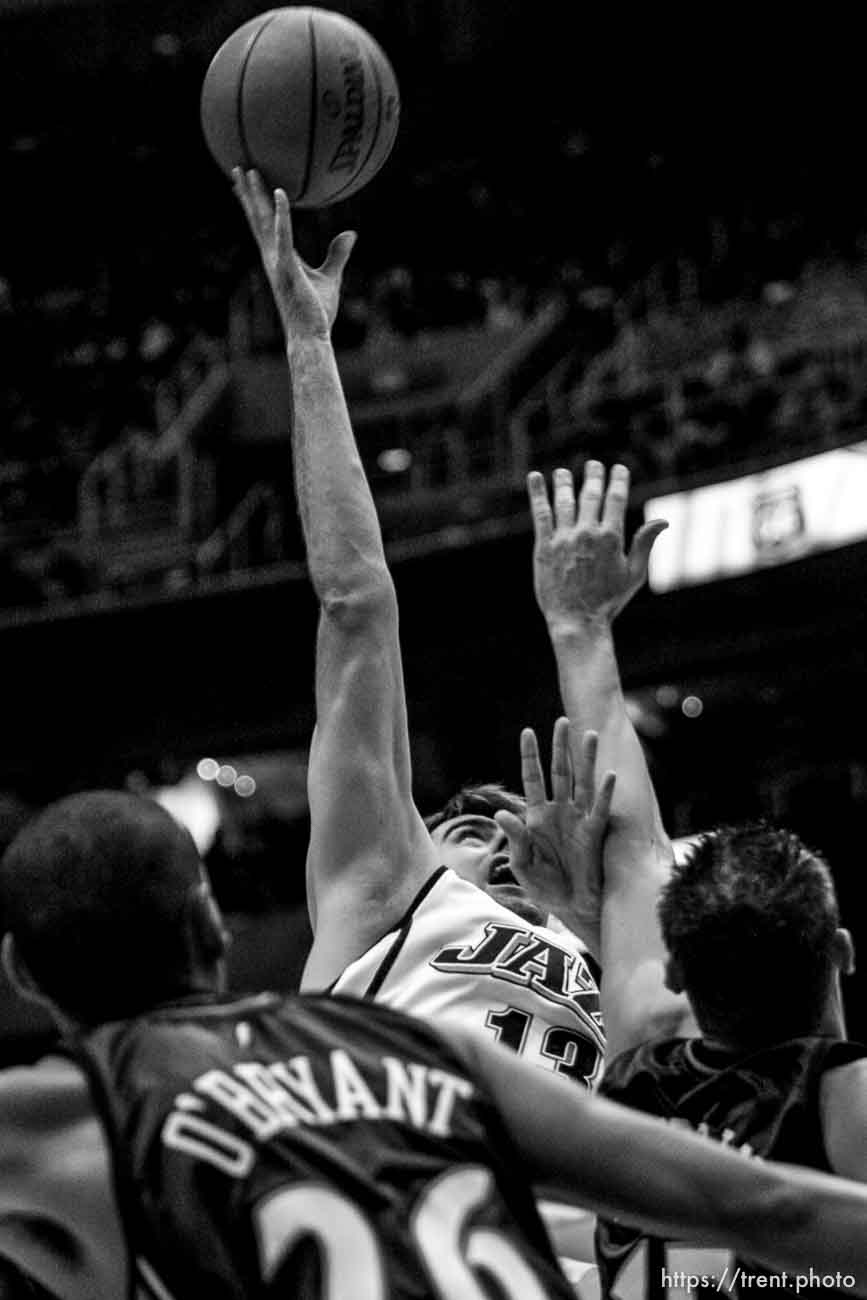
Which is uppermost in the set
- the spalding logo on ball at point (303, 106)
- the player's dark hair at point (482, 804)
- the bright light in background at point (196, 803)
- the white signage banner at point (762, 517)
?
the spalding logo on ball at point (303, 106)

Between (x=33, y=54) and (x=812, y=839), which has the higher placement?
(x=33, y=54)

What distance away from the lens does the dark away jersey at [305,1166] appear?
1659 millimetres

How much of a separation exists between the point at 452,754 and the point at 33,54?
288 inches

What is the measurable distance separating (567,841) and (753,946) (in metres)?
0.61

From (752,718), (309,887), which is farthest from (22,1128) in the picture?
(752,718)

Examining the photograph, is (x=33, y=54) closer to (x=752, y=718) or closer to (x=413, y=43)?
(x=413, y=43)

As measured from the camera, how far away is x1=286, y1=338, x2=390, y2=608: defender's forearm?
3.24 meters

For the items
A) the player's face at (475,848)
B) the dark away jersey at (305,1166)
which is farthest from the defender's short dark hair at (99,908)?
the player's face at (475,848)

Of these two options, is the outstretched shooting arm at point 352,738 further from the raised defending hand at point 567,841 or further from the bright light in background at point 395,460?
the bright light in background at point 395,460

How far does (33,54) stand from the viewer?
16.0 meters

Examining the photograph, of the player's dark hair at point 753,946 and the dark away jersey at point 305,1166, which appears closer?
the dark away jersey at point 305,1166

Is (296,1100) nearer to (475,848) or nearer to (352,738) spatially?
(352,738)

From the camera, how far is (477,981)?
3176mm

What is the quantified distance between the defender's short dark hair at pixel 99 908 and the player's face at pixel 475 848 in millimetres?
1943
